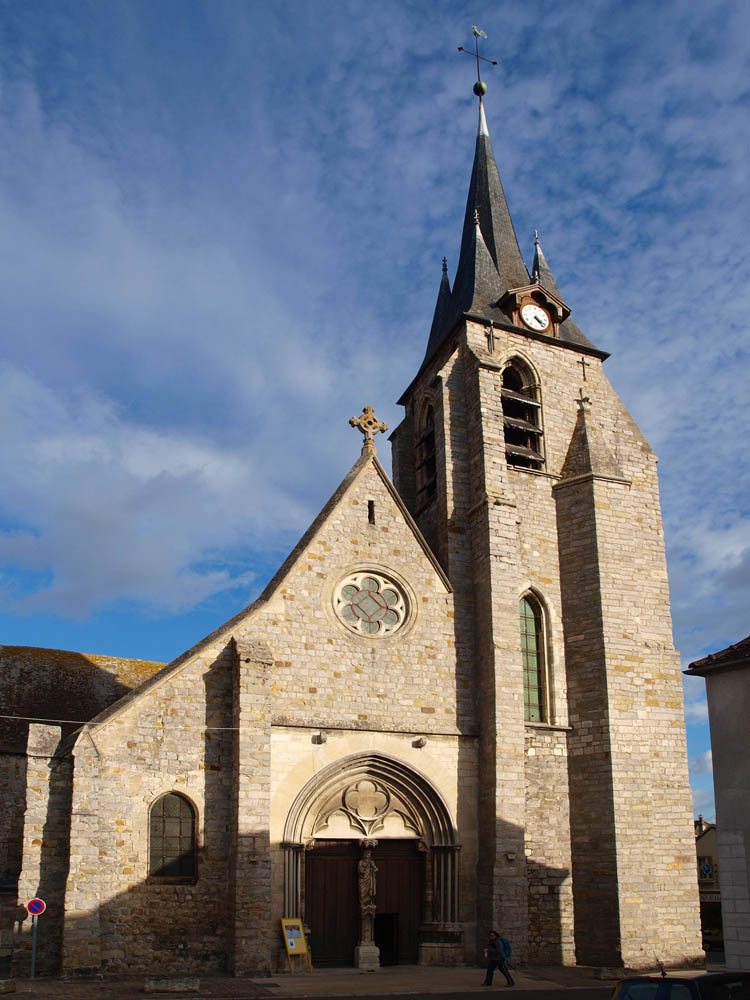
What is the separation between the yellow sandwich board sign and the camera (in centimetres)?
1430

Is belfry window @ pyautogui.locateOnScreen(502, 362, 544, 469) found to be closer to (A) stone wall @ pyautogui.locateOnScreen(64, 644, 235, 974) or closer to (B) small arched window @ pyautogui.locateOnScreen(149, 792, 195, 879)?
(A) stone wall @ pyautogui.locateOnScreen(64, 644, 235, 974)

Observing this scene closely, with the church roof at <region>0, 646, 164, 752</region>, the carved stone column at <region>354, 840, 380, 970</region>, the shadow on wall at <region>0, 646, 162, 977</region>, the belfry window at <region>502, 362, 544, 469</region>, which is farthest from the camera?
the belfry window at <region>502, 362, 544, 469</region>

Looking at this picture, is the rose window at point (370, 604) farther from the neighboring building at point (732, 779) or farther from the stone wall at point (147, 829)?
the neighboring building at point (732, 779)

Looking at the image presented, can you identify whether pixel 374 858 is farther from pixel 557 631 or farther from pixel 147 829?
pixel 557 631

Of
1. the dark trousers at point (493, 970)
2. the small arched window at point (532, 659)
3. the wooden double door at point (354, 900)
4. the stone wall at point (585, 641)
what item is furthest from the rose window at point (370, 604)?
the dark trousers at point (493, 970)

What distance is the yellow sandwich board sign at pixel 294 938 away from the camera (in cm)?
1430

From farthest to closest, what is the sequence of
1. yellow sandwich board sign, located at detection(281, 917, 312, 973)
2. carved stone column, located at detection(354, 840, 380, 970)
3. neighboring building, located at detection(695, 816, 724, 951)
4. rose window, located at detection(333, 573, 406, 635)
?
neighboring building, located at detection(695, 816, 724, 951), rose window, located at detection(333, 573, 406, 635), carved stone column, located at detection(354, 840, 380, 970), yellow sandwich board sign, located at detection(281, 917, 312, 973)

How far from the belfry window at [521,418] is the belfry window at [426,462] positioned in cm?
175

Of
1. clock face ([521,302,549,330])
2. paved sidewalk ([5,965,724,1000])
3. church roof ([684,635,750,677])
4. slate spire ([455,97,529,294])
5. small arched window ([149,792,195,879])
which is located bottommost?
paved sidewalk ([5,965,724,1000])

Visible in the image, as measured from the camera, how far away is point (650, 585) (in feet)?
61.5

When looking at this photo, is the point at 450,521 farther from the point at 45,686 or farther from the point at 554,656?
the point at 45,686

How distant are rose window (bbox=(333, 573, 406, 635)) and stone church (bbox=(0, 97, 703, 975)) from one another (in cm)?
6

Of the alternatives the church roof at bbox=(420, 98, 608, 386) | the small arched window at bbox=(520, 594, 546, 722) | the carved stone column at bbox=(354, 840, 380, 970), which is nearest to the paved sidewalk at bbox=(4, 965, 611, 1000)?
the carved stone column at bbox=(354, 840, 380, 970)

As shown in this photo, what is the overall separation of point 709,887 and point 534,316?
23.9 metres
